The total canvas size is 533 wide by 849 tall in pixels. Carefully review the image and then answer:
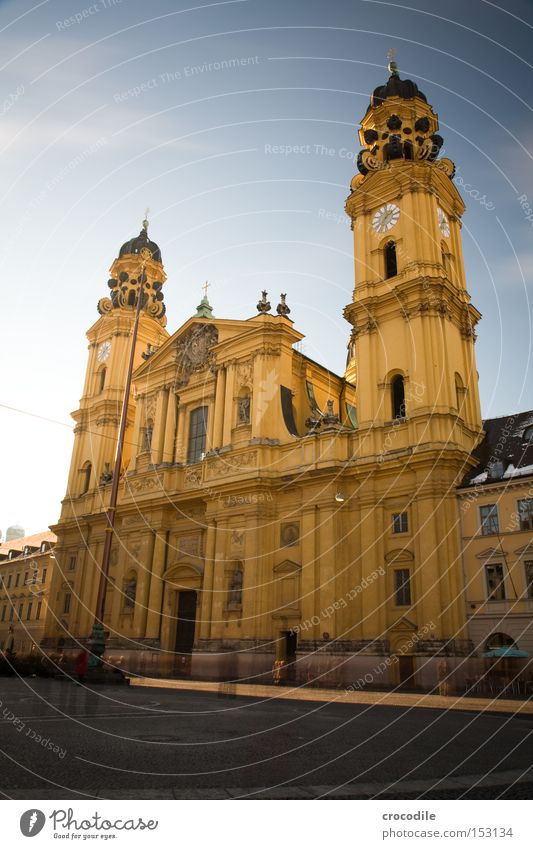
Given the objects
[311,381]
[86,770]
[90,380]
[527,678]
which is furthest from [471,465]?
[90,380]

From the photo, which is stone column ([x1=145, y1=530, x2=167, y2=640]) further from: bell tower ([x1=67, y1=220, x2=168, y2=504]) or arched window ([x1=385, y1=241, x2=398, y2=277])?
arched window ([x1=385, y1=241, x2=398, y2=277])

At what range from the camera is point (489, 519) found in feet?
89.5

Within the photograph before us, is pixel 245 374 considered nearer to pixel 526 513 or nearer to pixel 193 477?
pixel 193 477

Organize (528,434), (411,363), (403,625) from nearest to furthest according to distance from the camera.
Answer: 1. (403,625)
2. (528,434)
3. (411,363)

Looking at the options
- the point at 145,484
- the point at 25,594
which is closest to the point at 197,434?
the point at 145,484

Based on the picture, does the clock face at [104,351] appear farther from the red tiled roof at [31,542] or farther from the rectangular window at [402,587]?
the rectangular window at [402,587]

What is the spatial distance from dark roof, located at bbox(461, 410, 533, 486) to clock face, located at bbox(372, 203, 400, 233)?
492 inches

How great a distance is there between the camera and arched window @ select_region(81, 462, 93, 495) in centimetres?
4825

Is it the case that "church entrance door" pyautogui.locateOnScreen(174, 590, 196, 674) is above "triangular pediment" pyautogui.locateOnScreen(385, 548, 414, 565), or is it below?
below

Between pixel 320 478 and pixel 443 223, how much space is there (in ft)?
55.6

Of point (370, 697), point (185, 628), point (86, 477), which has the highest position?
point (86, 477)

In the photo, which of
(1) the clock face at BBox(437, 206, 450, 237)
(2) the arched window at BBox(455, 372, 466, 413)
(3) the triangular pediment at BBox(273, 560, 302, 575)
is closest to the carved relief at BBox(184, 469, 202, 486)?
(3) the triangular pediment at BBox(273, 560, 302, 575)

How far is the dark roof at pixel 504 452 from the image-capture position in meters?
28.0
